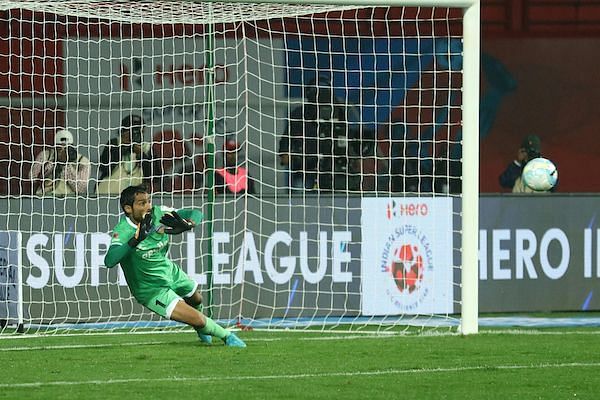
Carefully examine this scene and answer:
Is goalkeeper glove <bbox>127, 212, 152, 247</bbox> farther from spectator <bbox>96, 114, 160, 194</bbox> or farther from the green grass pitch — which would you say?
spectator <bbox>96, 114, 160, 194</bbox>

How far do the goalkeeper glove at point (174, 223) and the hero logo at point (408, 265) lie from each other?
359 centimetres

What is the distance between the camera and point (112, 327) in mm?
14844

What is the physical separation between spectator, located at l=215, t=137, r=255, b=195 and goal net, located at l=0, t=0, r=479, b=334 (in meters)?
0.04

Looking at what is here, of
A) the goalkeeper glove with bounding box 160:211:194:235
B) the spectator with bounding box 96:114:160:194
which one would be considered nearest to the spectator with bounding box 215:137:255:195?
the spectator with bounding box 96:114:160:194

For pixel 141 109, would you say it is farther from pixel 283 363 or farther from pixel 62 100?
pixel 283 363

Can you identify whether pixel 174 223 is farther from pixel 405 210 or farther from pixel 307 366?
pixel 405 210

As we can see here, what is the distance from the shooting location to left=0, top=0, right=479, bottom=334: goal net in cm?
1481

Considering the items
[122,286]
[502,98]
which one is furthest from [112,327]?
[502,98]

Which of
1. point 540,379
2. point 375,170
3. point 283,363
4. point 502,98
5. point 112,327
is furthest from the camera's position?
point 502,98

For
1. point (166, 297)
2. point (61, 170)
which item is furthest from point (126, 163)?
point (166, 297)

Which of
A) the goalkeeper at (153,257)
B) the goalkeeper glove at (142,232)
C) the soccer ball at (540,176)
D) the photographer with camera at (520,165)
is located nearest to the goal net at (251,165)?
the soccer ball at (540,176)

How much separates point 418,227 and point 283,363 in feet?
14.5

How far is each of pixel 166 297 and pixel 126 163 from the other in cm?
359

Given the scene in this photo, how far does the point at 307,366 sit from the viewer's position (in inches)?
449
